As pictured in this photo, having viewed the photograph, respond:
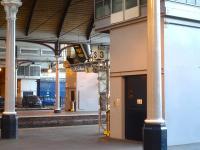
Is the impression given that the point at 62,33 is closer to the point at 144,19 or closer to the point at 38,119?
the point at 38,119

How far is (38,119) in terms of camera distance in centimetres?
2095

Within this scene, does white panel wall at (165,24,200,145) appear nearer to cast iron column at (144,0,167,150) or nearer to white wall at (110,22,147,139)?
white wall at (110,22,147,139)

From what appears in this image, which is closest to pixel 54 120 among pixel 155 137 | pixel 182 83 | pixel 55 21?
pixel 55 21

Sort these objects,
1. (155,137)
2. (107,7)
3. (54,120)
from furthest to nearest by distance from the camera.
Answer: (54,120), (107,7), (155,137)

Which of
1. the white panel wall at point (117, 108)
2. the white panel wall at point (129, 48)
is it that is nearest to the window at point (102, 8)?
the white panel wall at point (129, 48)

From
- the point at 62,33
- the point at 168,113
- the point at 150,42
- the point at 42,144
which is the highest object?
the point at 62,33

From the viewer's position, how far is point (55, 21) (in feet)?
82.0

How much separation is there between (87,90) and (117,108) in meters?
16.0

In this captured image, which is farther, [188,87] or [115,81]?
[115,81]

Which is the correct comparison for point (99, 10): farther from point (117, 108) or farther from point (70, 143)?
point (70, 143)

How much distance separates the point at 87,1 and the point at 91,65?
650cm

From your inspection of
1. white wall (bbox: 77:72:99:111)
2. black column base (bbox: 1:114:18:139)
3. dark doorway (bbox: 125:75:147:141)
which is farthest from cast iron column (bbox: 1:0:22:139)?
white wall (bbox: 77:72:99:111)

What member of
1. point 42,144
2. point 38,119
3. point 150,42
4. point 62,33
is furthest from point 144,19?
point 62,33

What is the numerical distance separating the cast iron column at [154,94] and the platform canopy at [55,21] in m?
14.9
